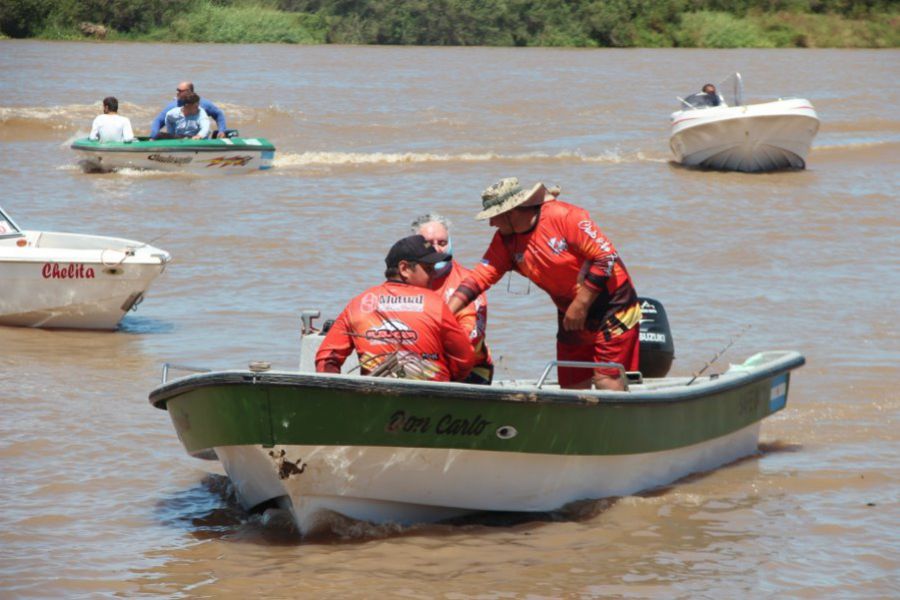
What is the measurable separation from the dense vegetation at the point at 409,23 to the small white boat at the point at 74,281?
57.6 metres

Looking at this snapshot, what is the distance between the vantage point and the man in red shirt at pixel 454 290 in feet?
25.1

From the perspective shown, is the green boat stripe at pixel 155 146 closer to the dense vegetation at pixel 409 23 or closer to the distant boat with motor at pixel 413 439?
the distant boat with motor at pixel 413 439

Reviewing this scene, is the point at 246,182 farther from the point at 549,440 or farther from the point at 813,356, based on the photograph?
the point at 549,440

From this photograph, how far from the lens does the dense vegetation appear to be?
68.8 metres

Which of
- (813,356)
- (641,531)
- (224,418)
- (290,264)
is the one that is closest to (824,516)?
(641,531)

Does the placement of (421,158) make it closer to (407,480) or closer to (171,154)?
(171,154)

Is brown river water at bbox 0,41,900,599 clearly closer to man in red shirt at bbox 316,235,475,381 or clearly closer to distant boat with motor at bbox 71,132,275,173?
distant boat with motor at bbox 71,132,275,173

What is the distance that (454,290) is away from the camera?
7699 mm

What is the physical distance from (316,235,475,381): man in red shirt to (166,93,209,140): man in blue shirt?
1576 centimetres

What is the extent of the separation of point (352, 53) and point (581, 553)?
5537 cm

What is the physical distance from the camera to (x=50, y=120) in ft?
106

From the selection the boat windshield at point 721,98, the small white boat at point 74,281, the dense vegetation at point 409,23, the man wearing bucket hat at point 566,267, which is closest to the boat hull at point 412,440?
the man wearing bucket hat at point 566,267

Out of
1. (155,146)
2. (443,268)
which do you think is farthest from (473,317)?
(155,146)

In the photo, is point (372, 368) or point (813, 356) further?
point (813, 356)
